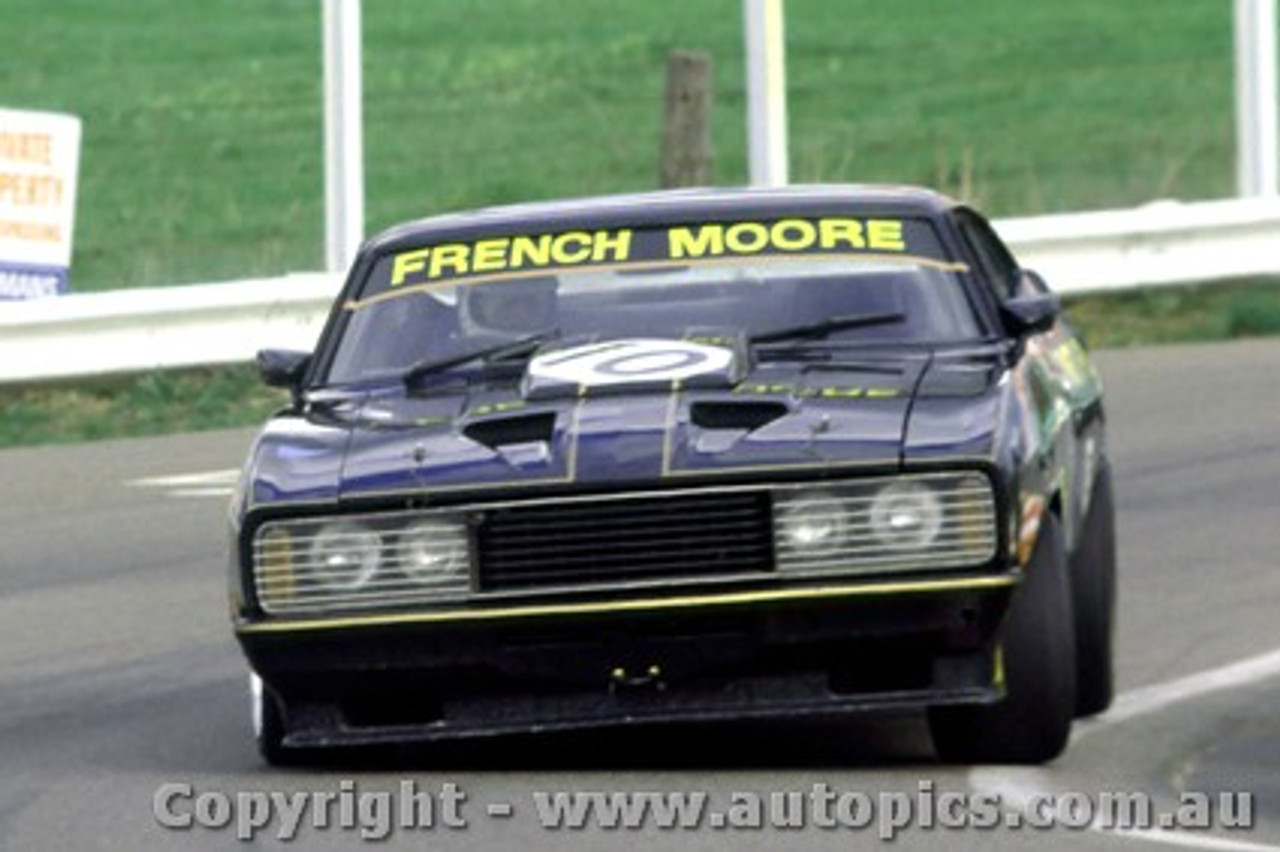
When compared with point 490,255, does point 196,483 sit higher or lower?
lower

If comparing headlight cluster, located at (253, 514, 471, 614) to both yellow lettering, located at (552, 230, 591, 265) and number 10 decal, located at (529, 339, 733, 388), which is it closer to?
number 10 decal, located at (529, 339, 733, 388)

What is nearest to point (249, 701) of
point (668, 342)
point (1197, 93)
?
point (668, 342)

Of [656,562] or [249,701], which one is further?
[249,701]

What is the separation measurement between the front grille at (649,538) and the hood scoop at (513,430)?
0.82 ft

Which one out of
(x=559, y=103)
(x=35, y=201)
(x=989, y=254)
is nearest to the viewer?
(x=989, y=254)

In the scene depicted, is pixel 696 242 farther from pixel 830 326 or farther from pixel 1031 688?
pixel 1031 688

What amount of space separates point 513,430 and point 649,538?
0.48 m

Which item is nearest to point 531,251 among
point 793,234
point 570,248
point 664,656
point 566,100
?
point 570,248

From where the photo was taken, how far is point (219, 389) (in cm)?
2014

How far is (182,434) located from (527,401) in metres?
9.24

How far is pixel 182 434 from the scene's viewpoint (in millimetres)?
18875

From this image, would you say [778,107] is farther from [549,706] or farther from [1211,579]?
[549,706]

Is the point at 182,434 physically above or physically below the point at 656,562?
below

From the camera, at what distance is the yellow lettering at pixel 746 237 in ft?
35.3
